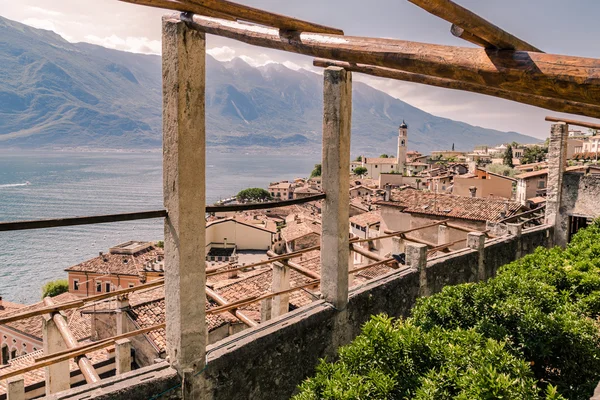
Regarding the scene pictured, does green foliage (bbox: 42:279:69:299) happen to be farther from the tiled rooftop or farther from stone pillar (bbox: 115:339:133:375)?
stone pillar (bbox: 115:339:133:375)

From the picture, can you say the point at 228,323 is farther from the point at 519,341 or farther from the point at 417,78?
the point at 417,78

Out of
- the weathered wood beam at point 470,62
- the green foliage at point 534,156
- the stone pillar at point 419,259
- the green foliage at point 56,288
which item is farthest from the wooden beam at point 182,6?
the green foliage at point 534,156

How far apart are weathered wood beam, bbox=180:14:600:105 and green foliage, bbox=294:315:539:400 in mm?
2589

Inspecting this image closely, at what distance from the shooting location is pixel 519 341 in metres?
5.25

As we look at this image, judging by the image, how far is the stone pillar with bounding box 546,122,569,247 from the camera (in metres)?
16.0

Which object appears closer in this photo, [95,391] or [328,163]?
[95,391]

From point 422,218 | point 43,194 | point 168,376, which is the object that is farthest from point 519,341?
point 43,194

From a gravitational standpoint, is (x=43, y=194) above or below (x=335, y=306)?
below

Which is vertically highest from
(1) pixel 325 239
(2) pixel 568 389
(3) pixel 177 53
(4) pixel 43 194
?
(3) pixel 177 53

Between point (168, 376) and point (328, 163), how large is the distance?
10.4ft

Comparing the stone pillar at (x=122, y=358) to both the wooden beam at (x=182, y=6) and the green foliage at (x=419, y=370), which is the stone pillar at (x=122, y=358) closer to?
the green foliage at (x=419, y=370)

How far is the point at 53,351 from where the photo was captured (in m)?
4.65

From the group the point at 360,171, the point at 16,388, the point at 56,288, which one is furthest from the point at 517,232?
the point at 360,171

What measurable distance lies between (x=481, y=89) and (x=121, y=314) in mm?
7688
